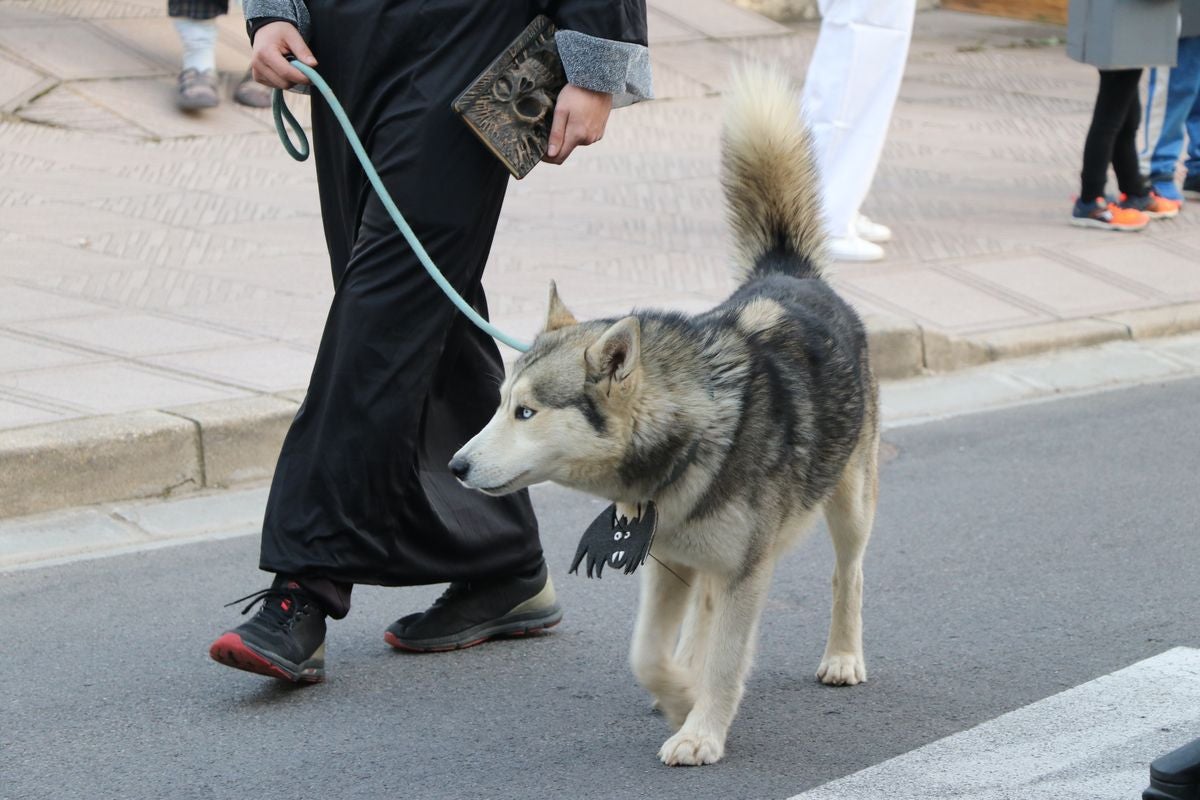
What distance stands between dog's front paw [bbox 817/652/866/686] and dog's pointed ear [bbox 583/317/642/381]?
1055mm

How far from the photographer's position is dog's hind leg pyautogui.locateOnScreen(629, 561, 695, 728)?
3420 mm

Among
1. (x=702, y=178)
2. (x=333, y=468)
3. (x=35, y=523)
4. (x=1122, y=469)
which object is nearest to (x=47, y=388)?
(x=35, y=523)

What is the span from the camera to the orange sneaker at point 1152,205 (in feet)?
28.7

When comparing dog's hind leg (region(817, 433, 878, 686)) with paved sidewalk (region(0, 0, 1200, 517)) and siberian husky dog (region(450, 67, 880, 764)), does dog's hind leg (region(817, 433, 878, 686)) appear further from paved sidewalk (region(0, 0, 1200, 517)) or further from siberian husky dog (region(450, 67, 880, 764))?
paved sidewalk (region(0, 0, 1200, 517))

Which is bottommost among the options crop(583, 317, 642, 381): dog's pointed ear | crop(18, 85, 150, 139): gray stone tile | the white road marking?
the white road marking

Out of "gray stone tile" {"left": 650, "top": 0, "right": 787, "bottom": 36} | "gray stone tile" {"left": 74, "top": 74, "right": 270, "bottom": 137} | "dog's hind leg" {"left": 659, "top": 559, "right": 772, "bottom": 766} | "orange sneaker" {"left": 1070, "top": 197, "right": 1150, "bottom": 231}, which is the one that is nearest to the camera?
"dog's hind leg" {"left": 659, "top": 559, "right": 772, "bottom": 766}

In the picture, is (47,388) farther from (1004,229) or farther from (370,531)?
(1004,229)

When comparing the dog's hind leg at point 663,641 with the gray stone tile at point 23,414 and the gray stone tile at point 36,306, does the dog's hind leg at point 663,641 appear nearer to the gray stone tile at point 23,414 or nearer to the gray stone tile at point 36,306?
the gray stone tile at point 23,414

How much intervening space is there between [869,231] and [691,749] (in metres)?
5.11

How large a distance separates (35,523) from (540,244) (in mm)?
3531

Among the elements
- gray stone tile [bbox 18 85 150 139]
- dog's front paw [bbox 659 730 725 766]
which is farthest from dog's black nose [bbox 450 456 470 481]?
gray stone tile [bbox 18 85 150 139]

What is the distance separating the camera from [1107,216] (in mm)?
8578

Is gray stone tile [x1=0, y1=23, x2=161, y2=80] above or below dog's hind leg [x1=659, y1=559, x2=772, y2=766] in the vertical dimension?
above

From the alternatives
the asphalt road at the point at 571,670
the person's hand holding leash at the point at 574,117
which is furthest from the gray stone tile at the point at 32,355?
the person's hand holding leash at the point at 574,117
